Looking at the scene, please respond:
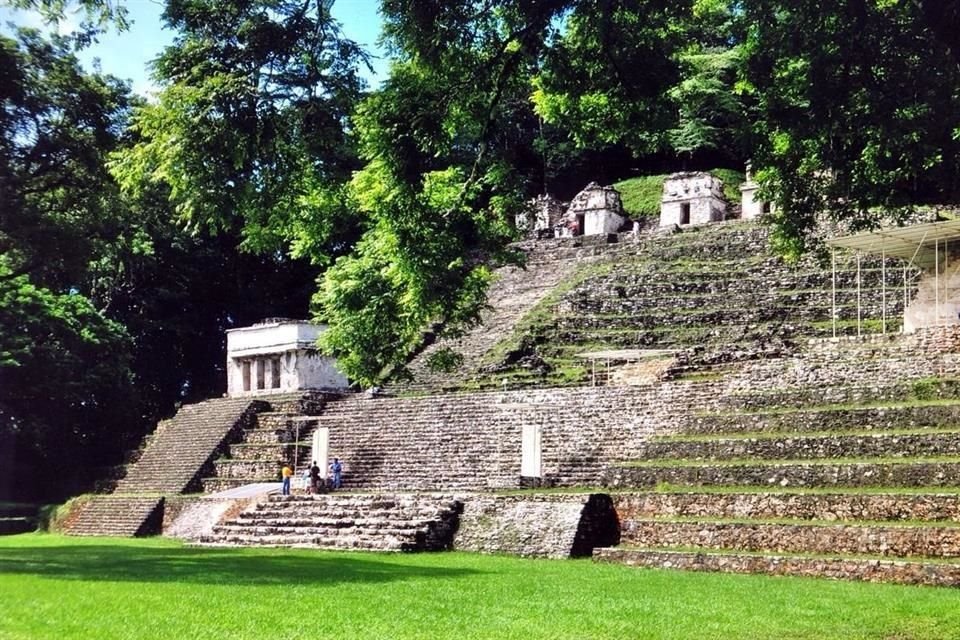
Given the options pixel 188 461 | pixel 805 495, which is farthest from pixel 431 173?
pixel 188 461

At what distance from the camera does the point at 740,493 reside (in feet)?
53.4

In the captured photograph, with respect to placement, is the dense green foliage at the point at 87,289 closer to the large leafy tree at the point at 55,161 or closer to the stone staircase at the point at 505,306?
the large leafy tree at the point at 55,161

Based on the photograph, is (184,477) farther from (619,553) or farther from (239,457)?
(619,553)

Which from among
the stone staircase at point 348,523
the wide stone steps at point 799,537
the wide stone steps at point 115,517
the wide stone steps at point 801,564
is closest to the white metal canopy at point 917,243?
the wide stone steps at point 799,537

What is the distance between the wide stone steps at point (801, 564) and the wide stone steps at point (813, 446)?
2411 mm

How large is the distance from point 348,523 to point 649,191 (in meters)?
29.7

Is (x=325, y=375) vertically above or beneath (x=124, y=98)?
beneath

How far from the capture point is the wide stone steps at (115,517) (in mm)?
24266

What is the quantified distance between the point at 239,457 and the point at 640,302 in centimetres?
1108

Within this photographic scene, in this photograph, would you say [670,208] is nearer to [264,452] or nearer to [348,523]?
[264,452]

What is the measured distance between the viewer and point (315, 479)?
2225cm

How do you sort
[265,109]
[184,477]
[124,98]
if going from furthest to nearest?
[184,477] → [124,98] → [265,109]

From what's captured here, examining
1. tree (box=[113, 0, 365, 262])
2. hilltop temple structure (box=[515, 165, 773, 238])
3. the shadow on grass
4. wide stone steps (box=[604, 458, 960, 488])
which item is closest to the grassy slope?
hilltop temple structure (box=[515, 165, 773, 238])

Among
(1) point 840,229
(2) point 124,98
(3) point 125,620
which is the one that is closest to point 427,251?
(3) point 125,620
